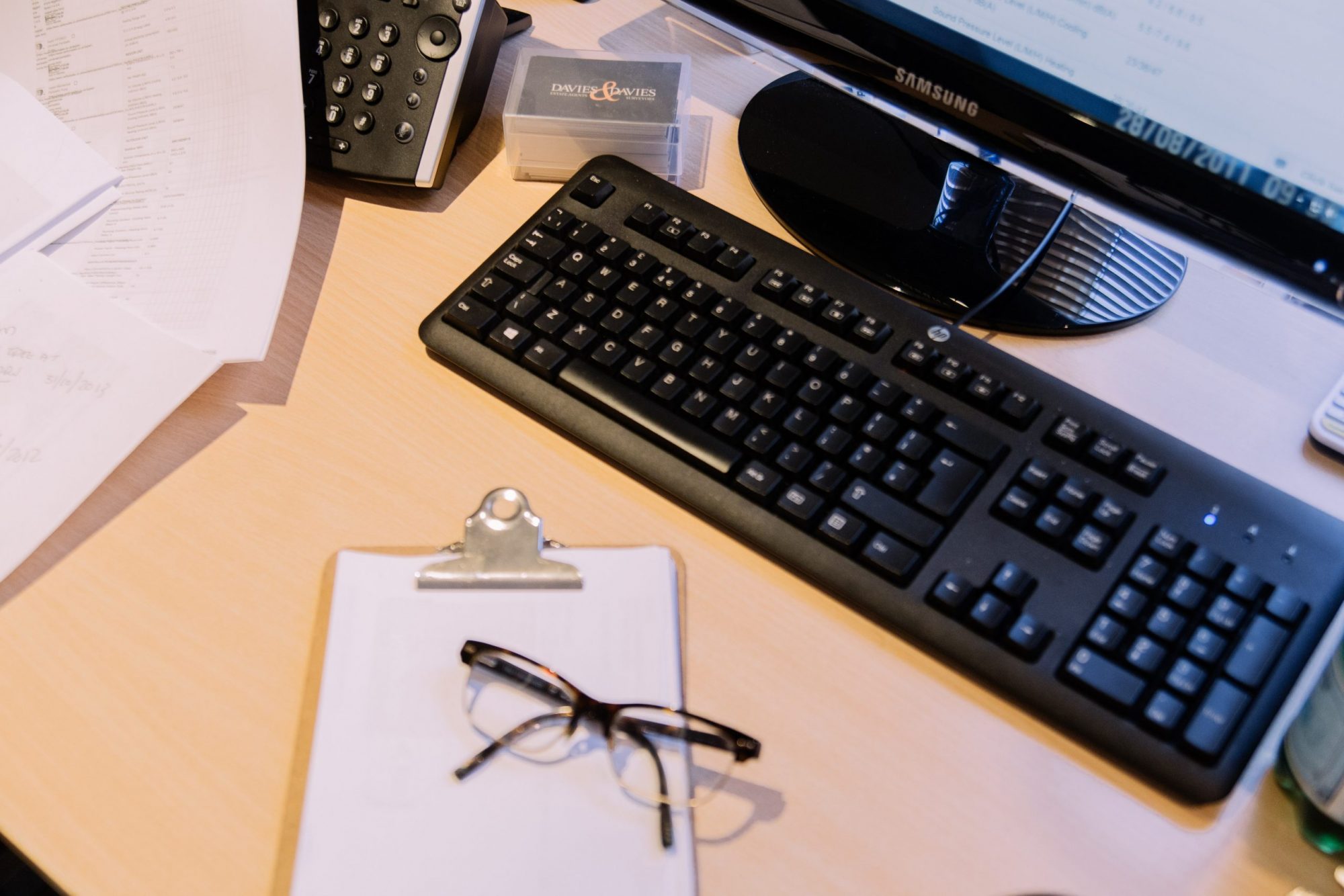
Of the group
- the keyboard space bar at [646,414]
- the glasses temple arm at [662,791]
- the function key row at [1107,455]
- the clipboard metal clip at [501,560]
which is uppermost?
the function key row at [1107,455]

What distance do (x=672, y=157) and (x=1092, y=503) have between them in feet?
1.01

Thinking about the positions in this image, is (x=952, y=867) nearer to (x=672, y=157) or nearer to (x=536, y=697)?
(x=536, y=697)

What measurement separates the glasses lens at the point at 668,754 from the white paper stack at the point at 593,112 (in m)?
0.34

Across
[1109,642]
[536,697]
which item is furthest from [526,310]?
[1109,642]

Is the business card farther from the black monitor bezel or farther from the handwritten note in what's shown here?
the handwritten note

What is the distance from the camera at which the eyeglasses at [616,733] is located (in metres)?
0.41

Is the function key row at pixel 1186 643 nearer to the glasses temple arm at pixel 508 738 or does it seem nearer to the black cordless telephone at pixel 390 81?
the glasses temple arm at pixel 508 738

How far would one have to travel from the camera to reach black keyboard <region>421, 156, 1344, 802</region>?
425 millimetres

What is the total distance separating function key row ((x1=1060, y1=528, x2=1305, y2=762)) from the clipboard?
0.56 ft

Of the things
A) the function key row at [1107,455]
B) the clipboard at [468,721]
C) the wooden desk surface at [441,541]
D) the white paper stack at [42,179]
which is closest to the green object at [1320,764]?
the wooden desk surface at [441,541]

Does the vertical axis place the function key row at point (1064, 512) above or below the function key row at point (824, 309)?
below

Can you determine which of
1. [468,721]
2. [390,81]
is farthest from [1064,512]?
[390,81]

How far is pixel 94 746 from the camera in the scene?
0.42m

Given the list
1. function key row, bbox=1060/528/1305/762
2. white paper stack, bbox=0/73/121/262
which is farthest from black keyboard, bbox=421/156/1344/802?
white paper stack, bbox=0/73/121/262
